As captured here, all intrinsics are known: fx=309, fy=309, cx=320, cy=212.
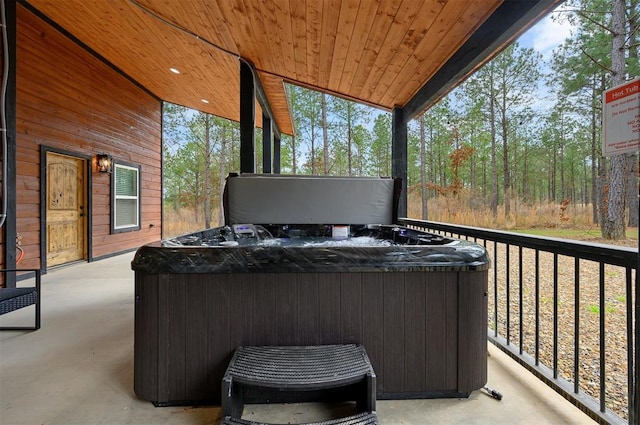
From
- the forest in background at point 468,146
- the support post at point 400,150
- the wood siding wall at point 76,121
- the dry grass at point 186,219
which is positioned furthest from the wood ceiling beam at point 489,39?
the dry grass at point 186,219

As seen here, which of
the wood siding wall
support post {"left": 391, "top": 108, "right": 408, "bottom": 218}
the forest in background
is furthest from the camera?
the forest in background

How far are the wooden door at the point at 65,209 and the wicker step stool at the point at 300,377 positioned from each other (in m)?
4.69

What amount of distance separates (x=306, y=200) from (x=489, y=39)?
2.02m

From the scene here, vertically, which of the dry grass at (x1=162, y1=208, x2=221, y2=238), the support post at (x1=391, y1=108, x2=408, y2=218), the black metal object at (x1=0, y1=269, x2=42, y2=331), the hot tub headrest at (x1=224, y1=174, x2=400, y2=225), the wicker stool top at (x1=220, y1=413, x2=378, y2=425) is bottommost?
the wicker stool top at (x1=220, y1=413, x2=378, y2=425)

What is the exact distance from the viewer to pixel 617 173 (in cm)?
518

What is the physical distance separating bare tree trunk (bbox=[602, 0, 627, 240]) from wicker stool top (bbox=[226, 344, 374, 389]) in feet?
20.1

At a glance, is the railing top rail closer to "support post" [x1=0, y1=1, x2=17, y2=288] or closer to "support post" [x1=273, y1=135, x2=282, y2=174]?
"support post" [x1=0, y1=1, x2=17, y2=288]

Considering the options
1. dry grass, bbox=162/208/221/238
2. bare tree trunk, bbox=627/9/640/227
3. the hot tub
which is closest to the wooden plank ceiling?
the hot tub

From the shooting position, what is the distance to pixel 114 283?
3891 millimetres

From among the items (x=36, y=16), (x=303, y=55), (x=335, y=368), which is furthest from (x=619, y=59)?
(x=36, y=16)

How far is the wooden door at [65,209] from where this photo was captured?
444 centimetres

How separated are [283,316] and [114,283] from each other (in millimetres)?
3466

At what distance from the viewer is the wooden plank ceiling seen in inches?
102

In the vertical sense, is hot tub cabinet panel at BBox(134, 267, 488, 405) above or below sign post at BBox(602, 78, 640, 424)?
below
